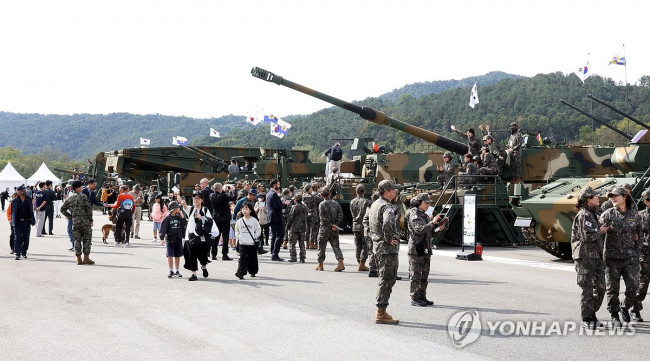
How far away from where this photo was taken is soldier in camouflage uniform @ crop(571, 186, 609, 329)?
8.84 meters

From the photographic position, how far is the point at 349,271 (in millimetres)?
14992

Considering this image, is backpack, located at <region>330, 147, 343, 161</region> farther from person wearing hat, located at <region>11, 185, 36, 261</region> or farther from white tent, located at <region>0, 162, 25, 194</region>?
white tent, located at <region>0, 162, 25, 194</region>

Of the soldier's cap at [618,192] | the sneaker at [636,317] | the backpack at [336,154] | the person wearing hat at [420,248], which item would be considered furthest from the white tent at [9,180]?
the soldier's cap at [618,192]

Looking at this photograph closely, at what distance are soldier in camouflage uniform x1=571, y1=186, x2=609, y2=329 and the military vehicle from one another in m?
6.66

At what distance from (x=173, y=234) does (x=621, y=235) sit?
7.84 m

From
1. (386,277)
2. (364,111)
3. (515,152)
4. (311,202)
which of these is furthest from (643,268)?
(515,152)

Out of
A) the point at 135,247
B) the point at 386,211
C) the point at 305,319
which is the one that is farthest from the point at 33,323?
the point at 135,247

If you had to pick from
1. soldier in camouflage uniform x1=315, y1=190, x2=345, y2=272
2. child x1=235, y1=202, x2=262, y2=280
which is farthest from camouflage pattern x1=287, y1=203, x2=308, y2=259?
child x1=235, y1=202, x2=262, y2=280

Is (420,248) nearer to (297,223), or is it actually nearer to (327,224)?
(327,224)

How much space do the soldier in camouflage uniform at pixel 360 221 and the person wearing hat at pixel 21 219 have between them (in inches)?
295

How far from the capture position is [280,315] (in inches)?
391

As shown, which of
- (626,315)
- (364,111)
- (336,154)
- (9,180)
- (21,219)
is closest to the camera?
(626,315)

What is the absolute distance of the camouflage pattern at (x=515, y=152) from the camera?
21.0 meters

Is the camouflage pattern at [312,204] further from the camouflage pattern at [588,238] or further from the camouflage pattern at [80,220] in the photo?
the camouflage pattern at [588,238]
